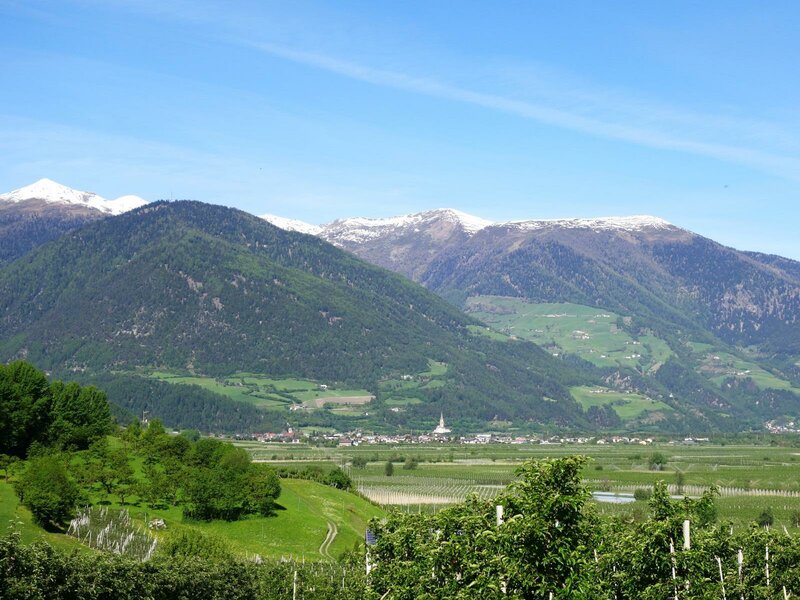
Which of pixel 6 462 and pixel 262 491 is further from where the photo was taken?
pixel 262 491

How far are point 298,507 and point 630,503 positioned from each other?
6947 cm

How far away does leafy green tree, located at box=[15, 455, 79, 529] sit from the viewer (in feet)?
315

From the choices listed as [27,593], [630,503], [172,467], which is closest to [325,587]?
[27,593]

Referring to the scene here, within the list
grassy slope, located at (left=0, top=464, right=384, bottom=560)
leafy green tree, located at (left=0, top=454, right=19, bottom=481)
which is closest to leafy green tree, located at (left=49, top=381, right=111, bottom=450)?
grassy slope, located at (left=0, top=464, right=384, bottom=560)

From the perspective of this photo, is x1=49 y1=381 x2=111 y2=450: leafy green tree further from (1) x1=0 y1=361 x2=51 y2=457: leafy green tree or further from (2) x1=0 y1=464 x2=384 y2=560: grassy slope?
(2) x1=0 y1=464 x2=384 y2=560: grassy slope

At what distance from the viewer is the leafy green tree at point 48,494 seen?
9612 centimetres

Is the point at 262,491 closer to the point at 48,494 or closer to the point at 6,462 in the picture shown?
the point at 6,462

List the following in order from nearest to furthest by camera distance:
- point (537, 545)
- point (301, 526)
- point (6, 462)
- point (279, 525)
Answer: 1. point (537, 545)
2. point (6, 462)
3. point (279, 525)
4. point (301, 526)

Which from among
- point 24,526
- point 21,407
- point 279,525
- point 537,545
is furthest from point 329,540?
point 537,545

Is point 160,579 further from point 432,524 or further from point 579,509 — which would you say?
point 579,509

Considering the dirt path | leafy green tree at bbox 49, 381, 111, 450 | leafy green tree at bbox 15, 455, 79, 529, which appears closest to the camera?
leafy green tree at bbox 15, 455, 79, 529

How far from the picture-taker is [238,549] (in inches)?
4237

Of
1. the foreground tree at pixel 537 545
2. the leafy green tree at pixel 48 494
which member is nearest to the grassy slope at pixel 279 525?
the leafy green tree at pixel 48 494

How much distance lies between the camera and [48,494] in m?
96.8
